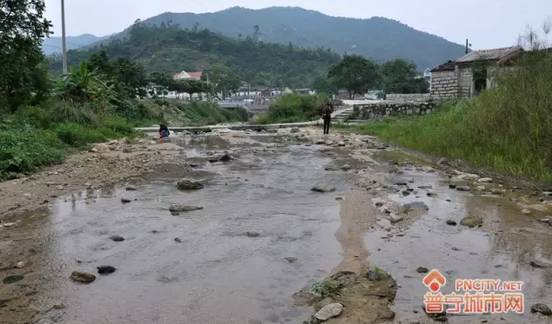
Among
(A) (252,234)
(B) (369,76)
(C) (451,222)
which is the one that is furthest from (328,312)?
(B) (369,76)

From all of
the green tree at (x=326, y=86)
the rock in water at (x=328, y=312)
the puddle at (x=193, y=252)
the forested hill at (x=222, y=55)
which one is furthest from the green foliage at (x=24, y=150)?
the forested hill at (x=222, y=55)

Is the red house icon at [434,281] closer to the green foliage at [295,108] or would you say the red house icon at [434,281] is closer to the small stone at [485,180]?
the small stone at [485,180]

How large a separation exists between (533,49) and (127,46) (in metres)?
110

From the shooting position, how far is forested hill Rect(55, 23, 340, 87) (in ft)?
353

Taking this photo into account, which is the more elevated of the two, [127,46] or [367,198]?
[127,46]

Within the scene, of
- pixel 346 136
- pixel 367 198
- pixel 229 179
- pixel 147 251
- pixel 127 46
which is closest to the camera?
pixel 147 251

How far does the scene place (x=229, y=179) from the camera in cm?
1217

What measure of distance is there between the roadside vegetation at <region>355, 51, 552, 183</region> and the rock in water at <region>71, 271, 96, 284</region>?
8.94 metres

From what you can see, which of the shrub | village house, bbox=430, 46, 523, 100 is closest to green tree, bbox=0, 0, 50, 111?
the shrub

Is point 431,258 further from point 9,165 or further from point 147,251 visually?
point 9,165

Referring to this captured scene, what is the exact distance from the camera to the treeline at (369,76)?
62.9m

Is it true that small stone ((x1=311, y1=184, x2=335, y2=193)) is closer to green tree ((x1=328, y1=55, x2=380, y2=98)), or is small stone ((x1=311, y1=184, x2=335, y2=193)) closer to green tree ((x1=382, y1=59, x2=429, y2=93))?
green tree ((x1=382, y1=59, x2=429, y2=93))

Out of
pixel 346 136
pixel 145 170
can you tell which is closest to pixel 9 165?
pixel 145 170

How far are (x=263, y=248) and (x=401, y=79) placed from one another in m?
59.3
